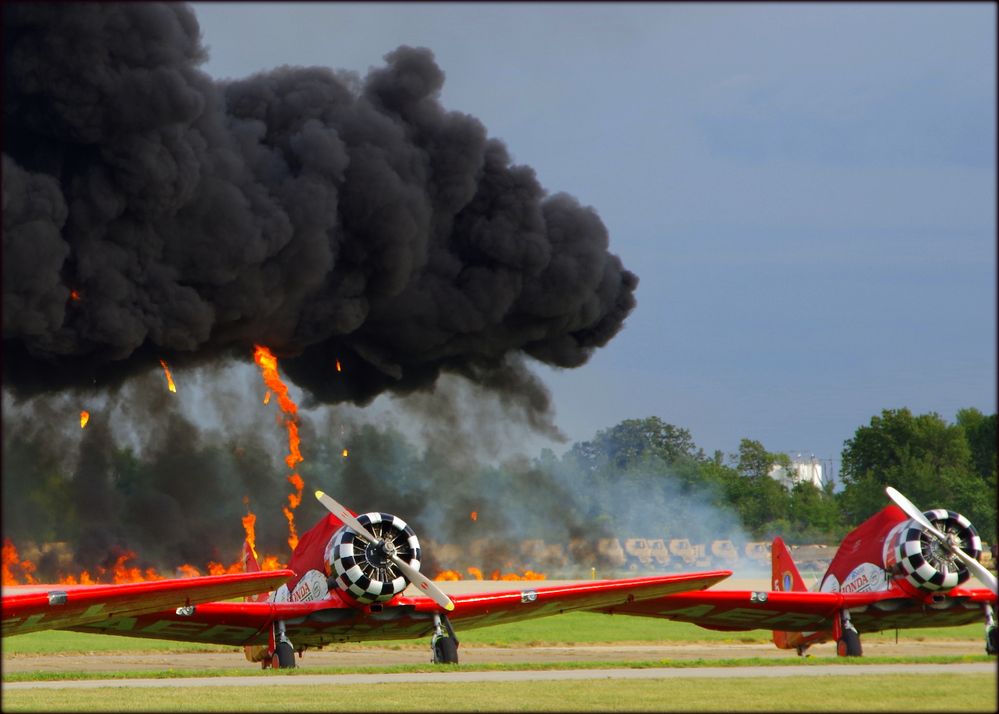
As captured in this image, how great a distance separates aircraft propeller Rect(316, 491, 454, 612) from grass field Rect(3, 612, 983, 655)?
699 cm

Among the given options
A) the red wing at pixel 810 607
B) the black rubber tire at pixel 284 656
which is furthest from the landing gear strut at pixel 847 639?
the black rubber tire at pixel 284 656

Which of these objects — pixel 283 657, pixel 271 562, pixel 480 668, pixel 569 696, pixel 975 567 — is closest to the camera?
pixel 569 696

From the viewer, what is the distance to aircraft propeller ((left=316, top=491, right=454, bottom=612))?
18.9 meters

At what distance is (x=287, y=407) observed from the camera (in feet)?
150

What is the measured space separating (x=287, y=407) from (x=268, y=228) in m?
7.01

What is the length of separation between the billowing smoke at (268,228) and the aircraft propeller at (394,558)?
15644 mm

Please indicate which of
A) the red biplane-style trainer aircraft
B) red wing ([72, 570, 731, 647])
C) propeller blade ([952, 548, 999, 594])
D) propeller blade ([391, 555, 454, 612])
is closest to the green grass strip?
red wing ([72, 570, 731, 647])

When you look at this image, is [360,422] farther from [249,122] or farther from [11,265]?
[11,265]

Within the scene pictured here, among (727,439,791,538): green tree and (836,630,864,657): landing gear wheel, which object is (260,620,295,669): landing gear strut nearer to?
(836,630,864,657): landing gear wheel

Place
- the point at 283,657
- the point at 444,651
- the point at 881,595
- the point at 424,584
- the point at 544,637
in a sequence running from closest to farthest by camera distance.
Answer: the point at 283,657 < the point at 444,651 < the point at 424,584 < the point at 881,595 < the point at 544,637

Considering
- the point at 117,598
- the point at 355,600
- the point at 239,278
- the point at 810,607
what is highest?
the point at 239,278

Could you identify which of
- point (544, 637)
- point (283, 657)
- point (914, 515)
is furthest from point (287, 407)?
point (914, 515)

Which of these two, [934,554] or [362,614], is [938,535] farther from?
[362,614]

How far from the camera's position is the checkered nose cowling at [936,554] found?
792 inches
